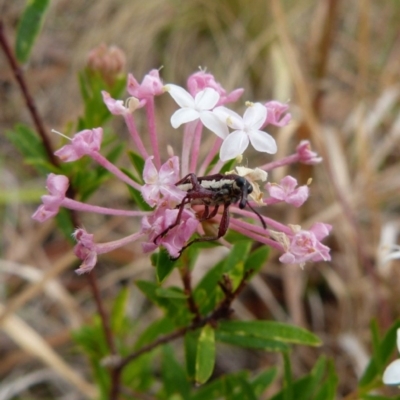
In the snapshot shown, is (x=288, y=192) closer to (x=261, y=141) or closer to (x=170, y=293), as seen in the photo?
(x=261, y=141)

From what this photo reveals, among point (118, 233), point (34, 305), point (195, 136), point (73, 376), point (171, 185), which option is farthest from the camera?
point (118, 233)

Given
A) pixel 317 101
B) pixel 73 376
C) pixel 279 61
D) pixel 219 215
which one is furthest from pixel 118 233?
pixel 219 215

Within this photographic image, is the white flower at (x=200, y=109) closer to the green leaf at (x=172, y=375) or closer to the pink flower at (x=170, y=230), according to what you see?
the pink flower at (x=170, y=230)

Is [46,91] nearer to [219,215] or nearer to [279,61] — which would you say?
[279,61]

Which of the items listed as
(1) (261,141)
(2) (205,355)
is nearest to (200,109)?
(1) (261,141)

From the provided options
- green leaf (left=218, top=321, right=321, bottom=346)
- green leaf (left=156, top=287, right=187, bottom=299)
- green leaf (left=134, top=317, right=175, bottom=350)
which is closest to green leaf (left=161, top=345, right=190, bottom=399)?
green leaf (left=134, top=317, right=175, bottom=350)

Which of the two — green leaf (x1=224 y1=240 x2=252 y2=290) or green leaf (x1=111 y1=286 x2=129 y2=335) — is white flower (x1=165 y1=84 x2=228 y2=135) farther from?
green leaf (x1=111 y1=286 x2=129 y2=335)
